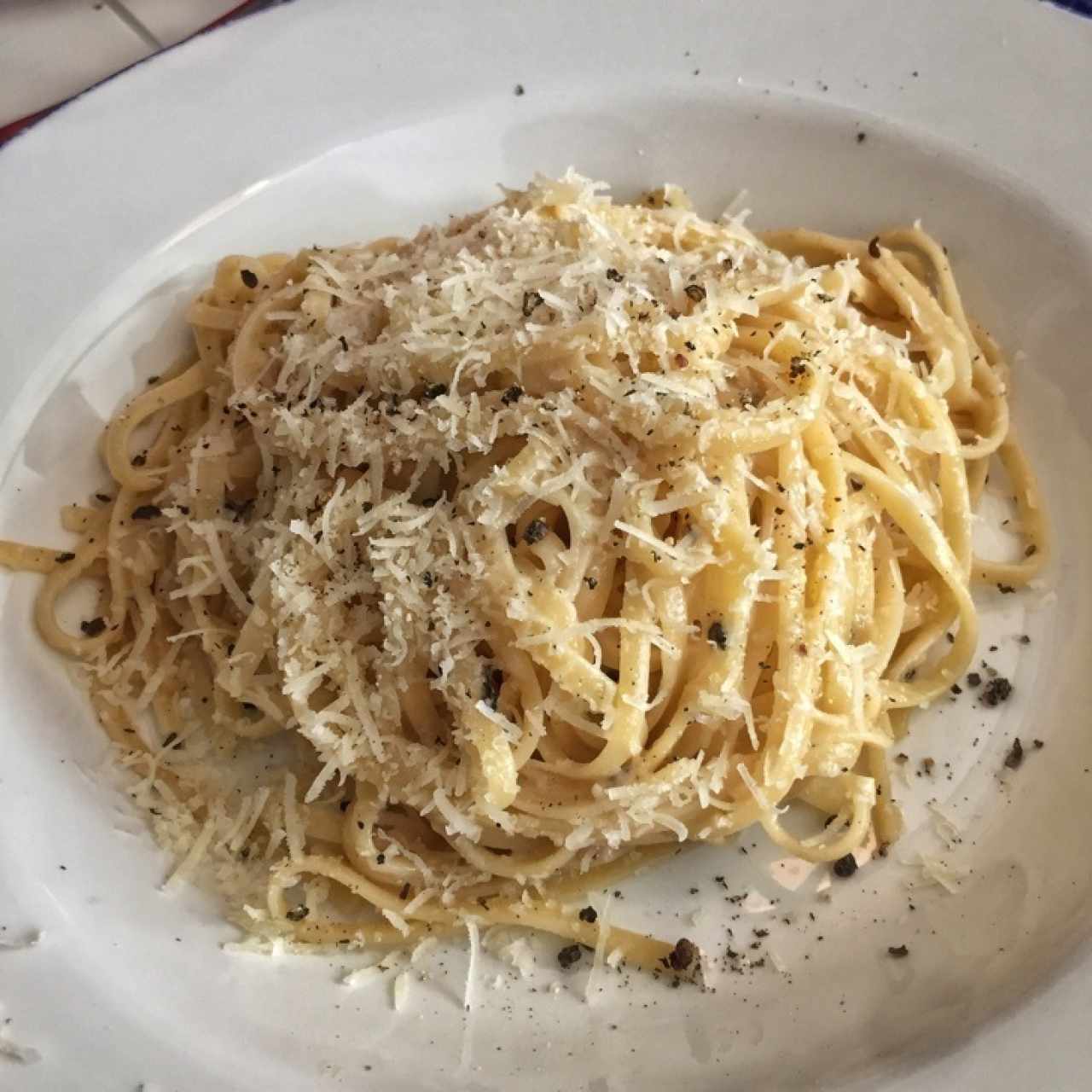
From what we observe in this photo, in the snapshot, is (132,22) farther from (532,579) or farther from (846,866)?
(846,866)

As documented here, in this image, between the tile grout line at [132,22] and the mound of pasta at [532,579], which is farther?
the tile grout line at [132,22]

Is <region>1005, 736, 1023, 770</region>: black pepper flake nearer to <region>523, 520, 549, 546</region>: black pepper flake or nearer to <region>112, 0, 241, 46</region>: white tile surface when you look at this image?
<region>523, 520, 549, 546</region>: black pepper flake

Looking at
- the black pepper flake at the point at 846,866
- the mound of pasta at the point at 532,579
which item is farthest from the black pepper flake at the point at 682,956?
the black pepper flake at the point at 846,866

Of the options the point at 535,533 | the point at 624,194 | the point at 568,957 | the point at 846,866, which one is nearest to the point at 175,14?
the point at 624,194

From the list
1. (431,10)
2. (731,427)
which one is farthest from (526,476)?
(431,10)

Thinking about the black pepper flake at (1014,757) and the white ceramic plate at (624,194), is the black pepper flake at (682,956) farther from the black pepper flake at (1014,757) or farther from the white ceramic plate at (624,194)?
the black pepper flake at (1014,757)

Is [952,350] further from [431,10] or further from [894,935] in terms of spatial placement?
[431,10]
